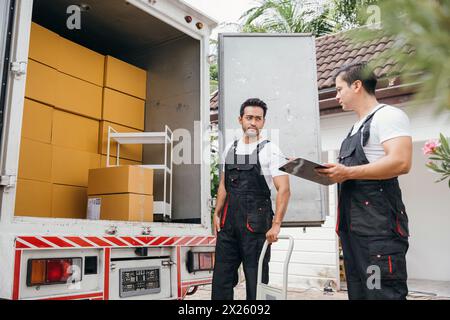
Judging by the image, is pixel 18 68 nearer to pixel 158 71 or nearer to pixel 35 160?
pixel 35 160

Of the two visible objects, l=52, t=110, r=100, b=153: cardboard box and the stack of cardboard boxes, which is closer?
the stack of cardboard boxes

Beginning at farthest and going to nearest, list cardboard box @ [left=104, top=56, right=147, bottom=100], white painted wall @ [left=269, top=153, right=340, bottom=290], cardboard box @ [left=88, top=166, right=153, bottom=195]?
white painted wall @ [left=269, top=153, right=340, bottom=290]
cardboard box @ [left=104, top=56, right=147, bottom=100]
cardboard box @ [left=88, top=166, right=153, bottom=195]

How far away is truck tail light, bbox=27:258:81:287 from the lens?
2121 millimetres

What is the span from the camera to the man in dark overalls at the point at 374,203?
2.01m

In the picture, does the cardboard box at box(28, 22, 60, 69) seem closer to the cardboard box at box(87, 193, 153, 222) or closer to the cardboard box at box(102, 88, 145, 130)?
the cardboard box at box(102, 88, 145, 130)

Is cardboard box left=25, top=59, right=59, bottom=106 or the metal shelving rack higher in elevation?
cardboard box left=25, top=59, right=59, bottom=106

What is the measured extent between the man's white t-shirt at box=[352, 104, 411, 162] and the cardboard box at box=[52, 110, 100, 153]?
2151mm

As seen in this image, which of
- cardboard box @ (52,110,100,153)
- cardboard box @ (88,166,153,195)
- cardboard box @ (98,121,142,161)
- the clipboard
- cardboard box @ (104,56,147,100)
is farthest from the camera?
cardboard box @ (104,56,147,100)

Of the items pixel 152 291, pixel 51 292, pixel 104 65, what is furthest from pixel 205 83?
pixel 51 292

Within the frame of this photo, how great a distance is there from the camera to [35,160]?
3.08m

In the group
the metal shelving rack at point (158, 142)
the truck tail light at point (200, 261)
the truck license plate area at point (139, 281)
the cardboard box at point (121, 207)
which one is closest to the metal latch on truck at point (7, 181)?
the truck license plate area at point (139, 281)

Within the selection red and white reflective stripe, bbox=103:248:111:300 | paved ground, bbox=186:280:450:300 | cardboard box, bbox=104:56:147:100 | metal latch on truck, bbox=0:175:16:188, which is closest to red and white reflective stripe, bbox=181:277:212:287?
red and white reflective stripe, bbox=103:248:111:300

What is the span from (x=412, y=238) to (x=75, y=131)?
5993 mm

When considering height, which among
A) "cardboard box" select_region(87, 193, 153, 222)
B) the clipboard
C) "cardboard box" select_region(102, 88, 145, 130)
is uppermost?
"cardboard box" select_region(102, 88, 145, 130)
